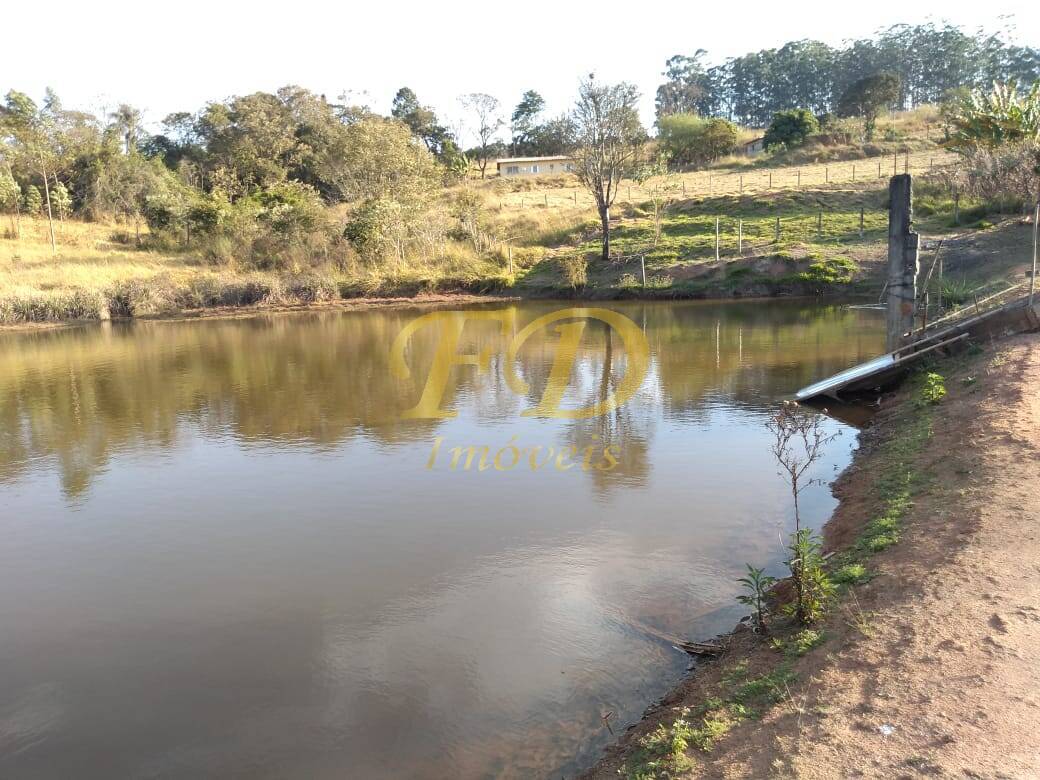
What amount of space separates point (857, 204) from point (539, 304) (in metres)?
15.7

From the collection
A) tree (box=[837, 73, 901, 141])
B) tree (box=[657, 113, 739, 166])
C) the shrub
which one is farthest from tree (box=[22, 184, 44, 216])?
tree (box=[837, 73, 901, 141])

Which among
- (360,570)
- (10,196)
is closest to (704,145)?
(10,196)

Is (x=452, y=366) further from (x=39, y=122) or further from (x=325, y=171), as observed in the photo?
(x=39, y=122)

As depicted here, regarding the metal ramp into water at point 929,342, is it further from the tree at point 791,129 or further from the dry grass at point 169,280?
the tree at point 791,129

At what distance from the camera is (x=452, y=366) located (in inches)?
740

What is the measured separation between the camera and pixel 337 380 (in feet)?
56.0

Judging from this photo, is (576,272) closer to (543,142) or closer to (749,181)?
(749,181)

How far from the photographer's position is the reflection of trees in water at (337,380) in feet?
42.1

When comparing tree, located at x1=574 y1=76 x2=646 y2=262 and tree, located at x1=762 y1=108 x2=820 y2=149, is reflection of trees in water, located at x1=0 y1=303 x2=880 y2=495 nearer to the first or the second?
tree, located at x1=574 y1=76 x2=646 y2=262

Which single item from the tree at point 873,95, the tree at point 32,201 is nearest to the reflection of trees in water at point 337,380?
the tree at point 32,201

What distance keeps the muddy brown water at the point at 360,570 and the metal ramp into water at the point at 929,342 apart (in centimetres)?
113

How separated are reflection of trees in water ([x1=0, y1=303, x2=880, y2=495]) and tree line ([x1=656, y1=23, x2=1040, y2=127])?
2365 inches

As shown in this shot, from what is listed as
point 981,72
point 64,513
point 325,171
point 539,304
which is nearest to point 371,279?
point 539,304

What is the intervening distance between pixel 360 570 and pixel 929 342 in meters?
9.69
